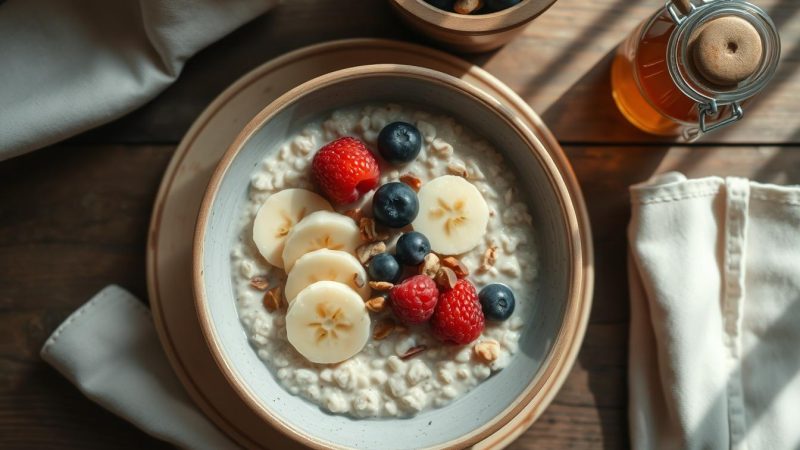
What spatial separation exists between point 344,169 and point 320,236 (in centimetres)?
10

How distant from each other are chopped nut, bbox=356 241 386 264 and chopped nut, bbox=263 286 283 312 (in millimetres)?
131

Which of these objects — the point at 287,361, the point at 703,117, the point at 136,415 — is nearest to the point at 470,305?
the point at 287,361

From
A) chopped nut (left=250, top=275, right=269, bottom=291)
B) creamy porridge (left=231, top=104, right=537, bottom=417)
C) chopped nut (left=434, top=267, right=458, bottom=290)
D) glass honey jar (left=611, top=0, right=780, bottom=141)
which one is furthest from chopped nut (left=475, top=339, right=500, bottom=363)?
glass honey jar (left=611, top=0, right=780, bottom=141)

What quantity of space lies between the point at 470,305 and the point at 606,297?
28 centimetres

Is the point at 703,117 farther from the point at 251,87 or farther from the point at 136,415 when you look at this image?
the point at 136,415

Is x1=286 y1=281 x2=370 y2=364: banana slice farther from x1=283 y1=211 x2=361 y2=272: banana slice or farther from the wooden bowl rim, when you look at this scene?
the wooden bowl rim

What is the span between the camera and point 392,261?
0.99 metres

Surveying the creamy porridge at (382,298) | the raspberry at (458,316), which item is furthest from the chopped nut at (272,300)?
the raspberry at (458,316)

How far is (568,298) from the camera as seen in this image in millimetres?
982

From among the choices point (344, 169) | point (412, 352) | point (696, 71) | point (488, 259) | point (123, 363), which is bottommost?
point (123, 363)

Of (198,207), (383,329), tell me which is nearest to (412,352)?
(383,329)

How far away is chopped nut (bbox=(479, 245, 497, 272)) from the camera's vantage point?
103 cm

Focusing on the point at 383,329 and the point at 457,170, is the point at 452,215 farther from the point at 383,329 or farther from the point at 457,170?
the point at 383,329

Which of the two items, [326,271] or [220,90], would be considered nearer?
[326,271]
